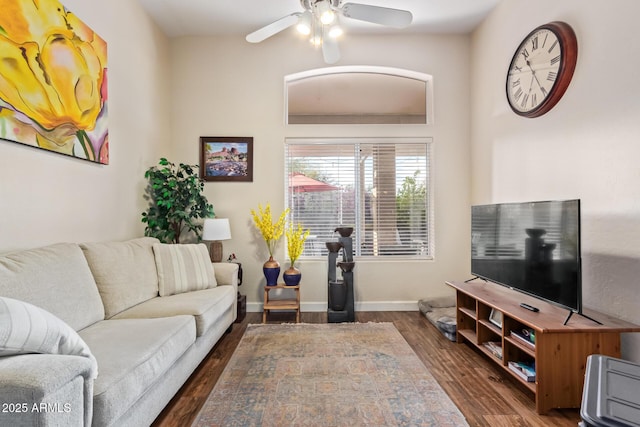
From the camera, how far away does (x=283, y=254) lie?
3.84m

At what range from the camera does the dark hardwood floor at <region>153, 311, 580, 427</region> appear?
180cm

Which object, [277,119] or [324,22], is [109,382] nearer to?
[324,22]

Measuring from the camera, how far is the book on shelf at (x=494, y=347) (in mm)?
2342

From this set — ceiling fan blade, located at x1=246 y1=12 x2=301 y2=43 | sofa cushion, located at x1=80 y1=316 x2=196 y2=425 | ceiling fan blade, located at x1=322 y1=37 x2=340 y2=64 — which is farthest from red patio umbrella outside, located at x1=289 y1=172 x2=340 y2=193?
sofa cushion, located at x1=80 y1=316 x2=196 y2=425

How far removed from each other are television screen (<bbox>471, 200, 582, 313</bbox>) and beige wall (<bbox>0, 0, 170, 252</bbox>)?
3.08 m

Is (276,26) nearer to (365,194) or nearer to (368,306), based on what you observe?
(365,194)

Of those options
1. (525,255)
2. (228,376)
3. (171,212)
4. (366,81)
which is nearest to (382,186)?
(366,81)

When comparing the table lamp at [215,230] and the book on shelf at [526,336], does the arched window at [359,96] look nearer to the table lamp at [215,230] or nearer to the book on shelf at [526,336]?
the table lamp at [215,230]

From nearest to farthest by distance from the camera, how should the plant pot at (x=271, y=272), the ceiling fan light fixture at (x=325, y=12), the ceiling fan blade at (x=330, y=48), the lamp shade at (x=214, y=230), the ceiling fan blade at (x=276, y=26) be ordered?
the ceiling fan light fixture at (x=325, y=12) < the ceiling fan blade at (x=276, y=26) < the ceiling fan blade at (x=330, y=48) < the lamp shade at (x=214, y=230) < the plant pot at (x=271, y=272)

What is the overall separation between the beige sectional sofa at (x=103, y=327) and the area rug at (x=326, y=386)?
34 cm

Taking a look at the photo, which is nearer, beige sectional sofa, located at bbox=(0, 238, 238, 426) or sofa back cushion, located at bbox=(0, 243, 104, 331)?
beige sectional sofa, located at bbox=(0, 238, 238, 426)

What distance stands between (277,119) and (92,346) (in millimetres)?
2893

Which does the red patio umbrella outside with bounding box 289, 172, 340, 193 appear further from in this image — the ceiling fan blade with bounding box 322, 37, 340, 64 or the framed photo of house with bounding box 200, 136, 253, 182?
the ceiling fan blade with bounding box 322, 37, 340, 64

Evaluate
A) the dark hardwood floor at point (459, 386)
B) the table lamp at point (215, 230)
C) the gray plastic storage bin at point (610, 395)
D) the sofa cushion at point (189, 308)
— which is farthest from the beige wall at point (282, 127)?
the gray plastic storage bin at point (610, 395)
